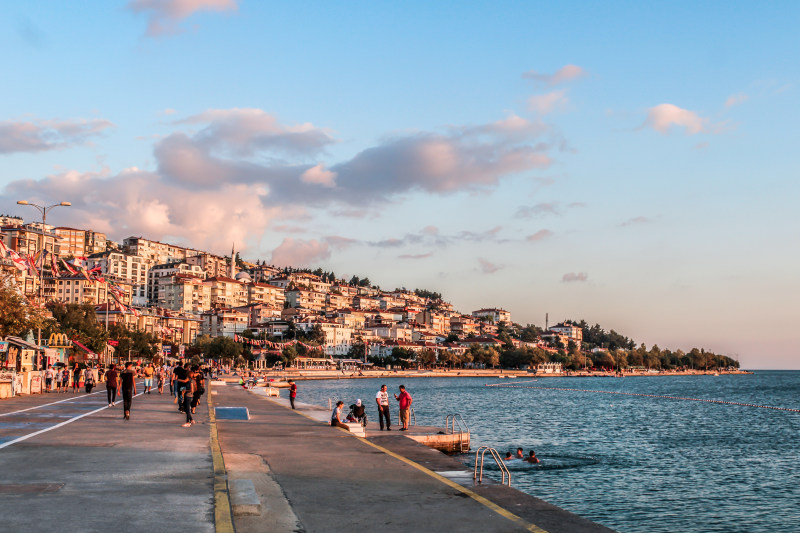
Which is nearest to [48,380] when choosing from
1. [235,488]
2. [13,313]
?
[13,313]

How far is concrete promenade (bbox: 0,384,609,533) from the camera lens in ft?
33.5

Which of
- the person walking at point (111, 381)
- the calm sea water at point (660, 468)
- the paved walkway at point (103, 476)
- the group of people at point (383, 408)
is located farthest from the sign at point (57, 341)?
the group of people at point (383, 408)

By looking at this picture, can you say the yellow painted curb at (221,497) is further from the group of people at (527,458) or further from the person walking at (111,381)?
the group of people at (527,458)

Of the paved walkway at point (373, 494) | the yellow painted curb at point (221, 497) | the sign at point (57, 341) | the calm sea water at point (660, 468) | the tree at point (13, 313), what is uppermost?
the tree at point (13, 313)

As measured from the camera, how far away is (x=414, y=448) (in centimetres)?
2278

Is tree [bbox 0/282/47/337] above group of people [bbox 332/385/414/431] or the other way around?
above

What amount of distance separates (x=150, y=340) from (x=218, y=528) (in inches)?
5094

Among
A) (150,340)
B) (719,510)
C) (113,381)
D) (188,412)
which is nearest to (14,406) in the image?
(113,381)

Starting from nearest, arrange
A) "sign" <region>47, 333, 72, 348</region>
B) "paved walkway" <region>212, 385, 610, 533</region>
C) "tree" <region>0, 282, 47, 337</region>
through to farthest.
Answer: "paved walkway" <region>212, 385, 610, 533</region>
"tree" <region>0, 282, 47, 337</region>
"sign" <region>47, 333, 72, 348</region>

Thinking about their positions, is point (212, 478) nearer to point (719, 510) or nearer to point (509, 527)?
point (509, 527)

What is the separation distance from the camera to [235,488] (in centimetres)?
1258

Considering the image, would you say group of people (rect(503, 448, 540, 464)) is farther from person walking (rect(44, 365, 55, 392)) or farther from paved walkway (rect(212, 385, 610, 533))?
person walking (rect(44, 365, 55, 392))

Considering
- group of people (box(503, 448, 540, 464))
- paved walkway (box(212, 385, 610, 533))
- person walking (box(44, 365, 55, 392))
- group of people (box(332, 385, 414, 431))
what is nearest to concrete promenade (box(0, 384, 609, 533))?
paved walkway (box(212, 385, 610, 533))

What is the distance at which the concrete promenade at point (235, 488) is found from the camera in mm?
10219
